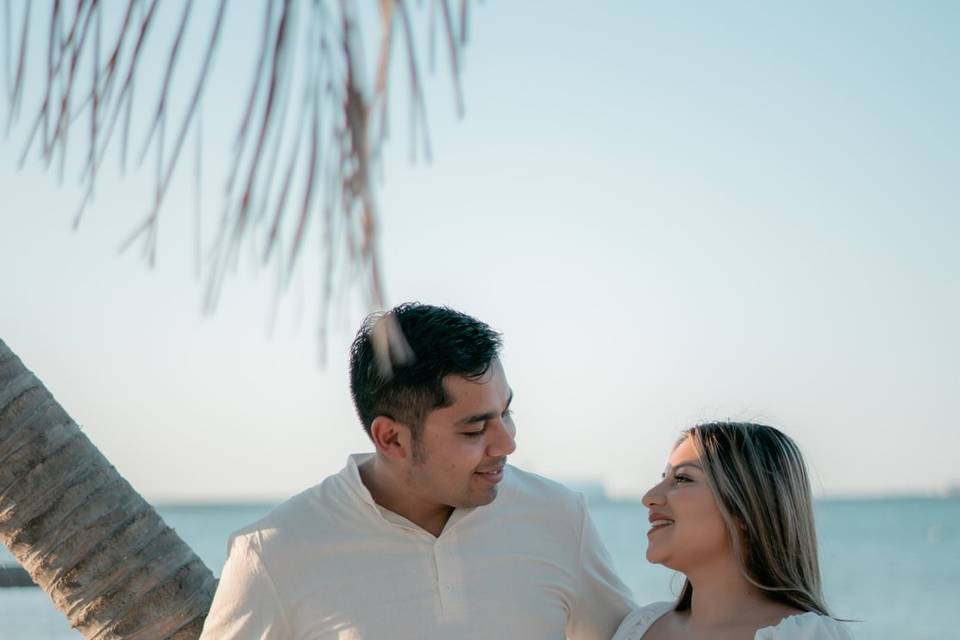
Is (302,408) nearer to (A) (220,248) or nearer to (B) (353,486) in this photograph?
(A) (220,248)

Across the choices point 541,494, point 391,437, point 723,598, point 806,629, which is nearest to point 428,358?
point 391,437

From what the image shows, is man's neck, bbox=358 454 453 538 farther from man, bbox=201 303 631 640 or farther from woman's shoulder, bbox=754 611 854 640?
woman's shoulder, bbox=754 611 854 640

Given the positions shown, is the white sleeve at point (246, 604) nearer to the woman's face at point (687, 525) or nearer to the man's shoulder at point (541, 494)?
the man's shoulder at point (541, 494)

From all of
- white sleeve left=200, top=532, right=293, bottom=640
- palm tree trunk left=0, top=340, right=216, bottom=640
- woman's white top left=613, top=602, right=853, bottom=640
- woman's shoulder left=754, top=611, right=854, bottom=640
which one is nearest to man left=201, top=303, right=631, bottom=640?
white sleeve left=200, top=532, right=293, bottom=640

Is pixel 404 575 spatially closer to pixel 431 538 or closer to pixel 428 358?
pixel 431 538

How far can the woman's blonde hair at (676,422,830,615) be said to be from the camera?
3297 mm

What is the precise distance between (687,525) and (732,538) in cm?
12

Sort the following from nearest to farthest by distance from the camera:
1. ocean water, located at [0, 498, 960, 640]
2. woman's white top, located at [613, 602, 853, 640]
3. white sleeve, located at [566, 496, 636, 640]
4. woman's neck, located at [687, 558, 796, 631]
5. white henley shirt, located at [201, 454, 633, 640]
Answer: woman's white top, located at [613, 602, 853, 640] < white henley shirt, located at [201, 454, 633, 640] < woman's neck, located at [687, 558, 796, 631] < white sleeve, located at [566, 496, 636, 640] < ocean water, located at [0, 498, 960, 640]

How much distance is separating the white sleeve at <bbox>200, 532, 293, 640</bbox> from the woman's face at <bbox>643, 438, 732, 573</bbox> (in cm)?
97

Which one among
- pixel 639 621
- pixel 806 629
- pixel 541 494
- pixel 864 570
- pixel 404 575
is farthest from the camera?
pixel 864 570

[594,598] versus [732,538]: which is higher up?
[732,538]

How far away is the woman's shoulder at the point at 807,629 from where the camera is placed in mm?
3033

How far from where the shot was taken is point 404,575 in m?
3.23

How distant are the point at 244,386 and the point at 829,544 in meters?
49.8
